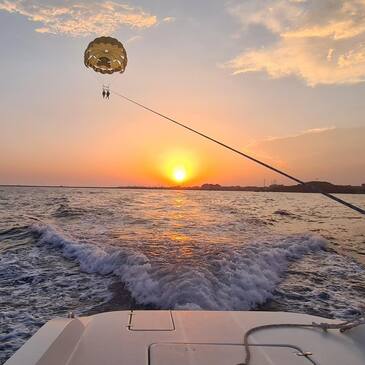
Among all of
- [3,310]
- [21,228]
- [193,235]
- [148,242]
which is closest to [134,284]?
[3,310]

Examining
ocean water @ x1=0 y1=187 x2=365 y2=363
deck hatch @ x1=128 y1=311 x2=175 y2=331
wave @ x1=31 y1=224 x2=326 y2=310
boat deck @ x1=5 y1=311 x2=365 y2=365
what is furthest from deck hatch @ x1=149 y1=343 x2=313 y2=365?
wave @ x1=31 y1=224 x2=326 y2=310

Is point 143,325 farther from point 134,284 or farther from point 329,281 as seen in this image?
point 329,281

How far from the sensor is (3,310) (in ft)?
21.3

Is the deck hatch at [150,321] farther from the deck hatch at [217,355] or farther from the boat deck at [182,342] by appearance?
the deck hatch at [217,355]

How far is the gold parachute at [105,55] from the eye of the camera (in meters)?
11.4

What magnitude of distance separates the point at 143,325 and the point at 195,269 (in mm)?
5707

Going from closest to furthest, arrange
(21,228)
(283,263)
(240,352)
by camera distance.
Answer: (240,352) → (283,263) → (21,228)

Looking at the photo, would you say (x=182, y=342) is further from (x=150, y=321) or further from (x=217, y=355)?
(x=150, y=321)

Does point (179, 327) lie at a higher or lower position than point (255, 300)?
higher

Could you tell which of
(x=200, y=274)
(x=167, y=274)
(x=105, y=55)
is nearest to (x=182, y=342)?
(x=200, y=274)

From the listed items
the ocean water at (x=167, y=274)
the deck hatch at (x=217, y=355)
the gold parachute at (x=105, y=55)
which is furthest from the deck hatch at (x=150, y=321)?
the gold parachute at (x=105, y=55)

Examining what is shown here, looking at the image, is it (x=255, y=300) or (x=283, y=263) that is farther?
(x=283, y=263)

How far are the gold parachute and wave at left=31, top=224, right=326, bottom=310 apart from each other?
613 centimetres

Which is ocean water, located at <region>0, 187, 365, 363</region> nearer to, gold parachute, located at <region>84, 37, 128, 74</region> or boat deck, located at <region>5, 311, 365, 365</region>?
boat deck, located at <region>5, 311, 365, 365</region>
